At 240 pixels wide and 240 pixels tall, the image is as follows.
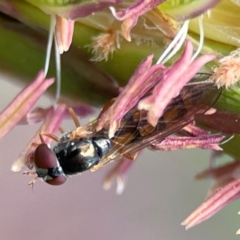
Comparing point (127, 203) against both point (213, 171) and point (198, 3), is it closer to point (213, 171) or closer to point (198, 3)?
point (213, 171)

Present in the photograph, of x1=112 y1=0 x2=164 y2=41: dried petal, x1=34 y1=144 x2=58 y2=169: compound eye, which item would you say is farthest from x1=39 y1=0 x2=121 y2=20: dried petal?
x1=34 y1=144 x2=58 y2=169: compound eye

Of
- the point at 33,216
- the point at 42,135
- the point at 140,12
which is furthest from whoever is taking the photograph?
A: the point at 33,216

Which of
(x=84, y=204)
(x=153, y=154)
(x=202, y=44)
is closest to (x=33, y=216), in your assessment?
(x=84, y=204)

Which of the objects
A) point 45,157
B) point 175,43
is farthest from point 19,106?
point 175,43

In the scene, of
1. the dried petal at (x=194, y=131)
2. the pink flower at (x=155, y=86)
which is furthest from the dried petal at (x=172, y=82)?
the dried petal at (x=194, y=131)

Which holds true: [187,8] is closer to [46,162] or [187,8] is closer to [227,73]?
[227,73]

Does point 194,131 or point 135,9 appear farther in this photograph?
point 194,131

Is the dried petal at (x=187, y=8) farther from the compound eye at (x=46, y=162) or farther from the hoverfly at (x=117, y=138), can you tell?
the compound eye at (x=46, y=162)
